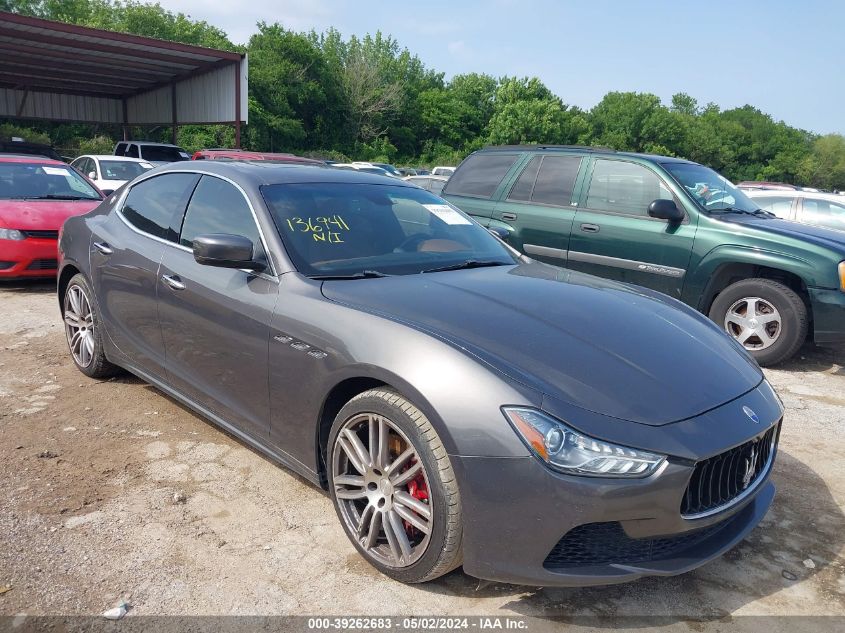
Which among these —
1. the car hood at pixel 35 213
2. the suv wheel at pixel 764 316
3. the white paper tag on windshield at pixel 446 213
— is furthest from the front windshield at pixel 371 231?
the car hood at pixel 35 213

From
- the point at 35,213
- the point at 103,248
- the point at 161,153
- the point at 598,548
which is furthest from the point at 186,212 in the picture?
the point at 161,153

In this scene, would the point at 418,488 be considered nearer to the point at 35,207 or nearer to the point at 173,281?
the point at 173,281

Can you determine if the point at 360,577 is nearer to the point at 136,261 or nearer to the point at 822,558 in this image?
the point at 822,558

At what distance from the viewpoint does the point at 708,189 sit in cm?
670

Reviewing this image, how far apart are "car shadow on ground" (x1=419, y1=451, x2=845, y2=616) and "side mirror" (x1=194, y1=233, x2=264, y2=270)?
162cm

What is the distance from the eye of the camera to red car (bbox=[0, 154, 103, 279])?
7.63 m

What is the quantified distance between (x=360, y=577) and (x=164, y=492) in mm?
1193

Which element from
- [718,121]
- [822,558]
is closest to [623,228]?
[822,558]

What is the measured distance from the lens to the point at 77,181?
356 inches

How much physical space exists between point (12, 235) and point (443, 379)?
698 centimetres

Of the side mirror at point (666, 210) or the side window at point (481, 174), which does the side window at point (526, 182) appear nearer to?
the side window at point (481, 174)

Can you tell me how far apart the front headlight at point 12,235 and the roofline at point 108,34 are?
1167 cm

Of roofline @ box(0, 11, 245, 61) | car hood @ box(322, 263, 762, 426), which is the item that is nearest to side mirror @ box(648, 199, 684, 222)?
car hood @ box(322, 263, 762, 426)

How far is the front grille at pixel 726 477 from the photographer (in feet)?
7.71
